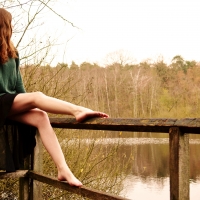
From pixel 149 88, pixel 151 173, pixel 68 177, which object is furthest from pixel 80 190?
pixel 149 88

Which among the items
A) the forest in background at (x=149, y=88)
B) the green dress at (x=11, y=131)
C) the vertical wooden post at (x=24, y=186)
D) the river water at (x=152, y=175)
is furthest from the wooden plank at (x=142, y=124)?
the forest in background at (x=149, y=88)

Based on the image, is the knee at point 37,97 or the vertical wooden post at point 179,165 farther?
the knee at point 37,97

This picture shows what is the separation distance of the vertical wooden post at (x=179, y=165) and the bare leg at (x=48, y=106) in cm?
48

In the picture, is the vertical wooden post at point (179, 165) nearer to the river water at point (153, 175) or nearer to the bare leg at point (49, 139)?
the bare leg at point (49, 139)

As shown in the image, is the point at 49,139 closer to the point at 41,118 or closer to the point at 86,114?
the point at 41,118

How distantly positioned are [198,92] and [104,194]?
41.5m

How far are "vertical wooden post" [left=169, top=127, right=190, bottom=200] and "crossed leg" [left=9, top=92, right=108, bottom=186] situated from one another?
18.8 inches

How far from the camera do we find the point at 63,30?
4973 mm

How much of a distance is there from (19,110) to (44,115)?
0.48ft

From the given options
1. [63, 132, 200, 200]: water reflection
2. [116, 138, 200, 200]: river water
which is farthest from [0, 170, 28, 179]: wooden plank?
[116, 138, 200, 200]: river water

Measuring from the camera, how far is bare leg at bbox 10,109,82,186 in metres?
2.00

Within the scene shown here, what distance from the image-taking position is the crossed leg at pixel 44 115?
77.0 inches

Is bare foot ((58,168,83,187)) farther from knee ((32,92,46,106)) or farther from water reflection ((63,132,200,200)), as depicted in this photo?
water reflection ((63,132,200,200))

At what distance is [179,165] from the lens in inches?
56.2
